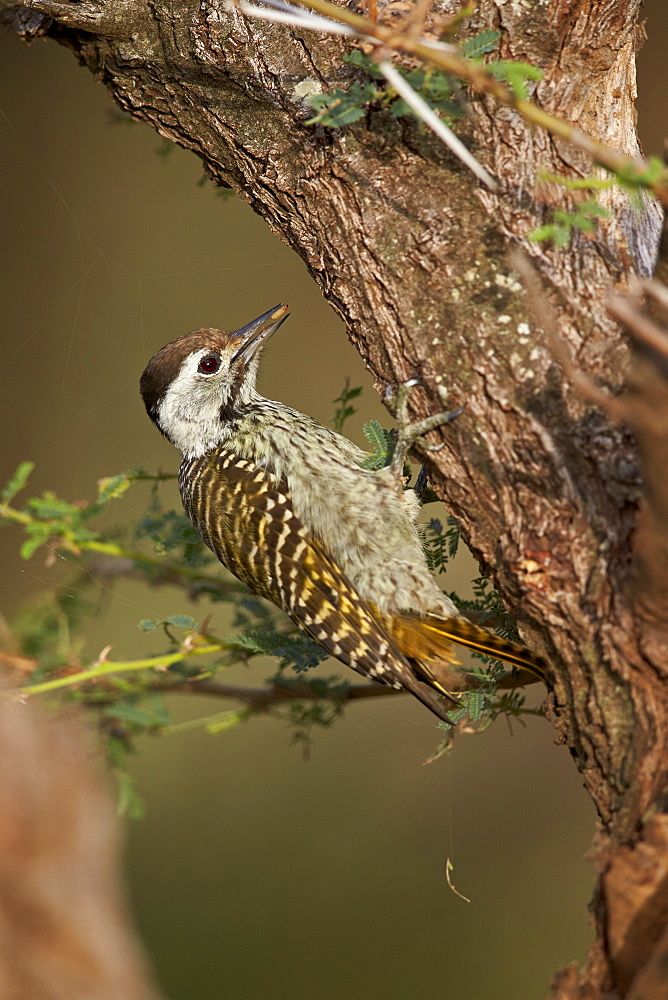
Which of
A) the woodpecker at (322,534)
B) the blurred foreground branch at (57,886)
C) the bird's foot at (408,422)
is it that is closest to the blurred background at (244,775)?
the woodpecker at (322,534)

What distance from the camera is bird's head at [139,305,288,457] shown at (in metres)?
2.37

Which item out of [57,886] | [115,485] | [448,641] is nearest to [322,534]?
[448,641]

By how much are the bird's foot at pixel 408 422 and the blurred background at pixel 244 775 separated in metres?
2.06

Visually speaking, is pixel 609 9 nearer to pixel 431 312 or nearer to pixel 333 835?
pixel 431 312

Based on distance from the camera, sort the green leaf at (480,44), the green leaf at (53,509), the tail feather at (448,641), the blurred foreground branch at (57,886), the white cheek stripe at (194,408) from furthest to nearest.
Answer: the white cheek stripe at (194,408), the green leaf at (53,509), the tail feather at (448,641), the green leaf at (480,44), the blurred foreground branch at (57,886)

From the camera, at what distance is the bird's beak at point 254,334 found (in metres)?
2.41

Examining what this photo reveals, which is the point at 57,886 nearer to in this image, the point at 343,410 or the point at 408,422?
the point at 408,422

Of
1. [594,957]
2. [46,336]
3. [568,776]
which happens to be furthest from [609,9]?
[568,776]

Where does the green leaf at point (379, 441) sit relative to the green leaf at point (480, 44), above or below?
below

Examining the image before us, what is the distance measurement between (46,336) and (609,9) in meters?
3.00

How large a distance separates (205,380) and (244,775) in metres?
2.79

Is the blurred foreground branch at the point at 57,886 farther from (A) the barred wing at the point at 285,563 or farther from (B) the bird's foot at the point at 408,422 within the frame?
(A) the barred wing at the point at 285,563

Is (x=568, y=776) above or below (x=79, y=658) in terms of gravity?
below

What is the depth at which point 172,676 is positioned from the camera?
2080 mm
